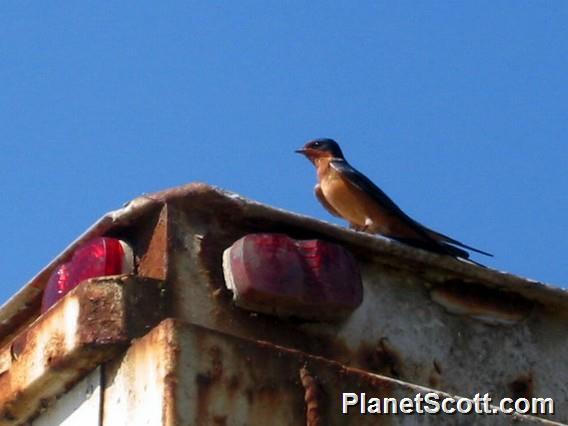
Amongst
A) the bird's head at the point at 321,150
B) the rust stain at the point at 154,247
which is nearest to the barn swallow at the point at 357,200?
the bird's head at the point at 321,150

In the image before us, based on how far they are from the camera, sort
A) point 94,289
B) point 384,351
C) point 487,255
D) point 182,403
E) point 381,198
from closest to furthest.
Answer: point 182,403, point 94,289, point 384,351, point 487,255, point 381,198

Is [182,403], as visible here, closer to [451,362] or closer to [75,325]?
[75,325]

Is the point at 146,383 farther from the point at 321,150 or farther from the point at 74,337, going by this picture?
the point at 321,150

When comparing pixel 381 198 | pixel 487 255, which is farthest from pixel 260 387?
pixel 381 198

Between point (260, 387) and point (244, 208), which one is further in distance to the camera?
point (244, 208)

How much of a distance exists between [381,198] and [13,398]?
2.93 m

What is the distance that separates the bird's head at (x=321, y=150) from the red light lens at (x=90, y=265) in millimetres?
4099

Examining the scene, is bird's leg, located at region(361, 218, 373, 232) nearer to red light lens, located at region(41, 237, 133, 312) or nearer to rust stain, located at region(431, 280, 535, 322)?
rust stain, located at region(431, 280, 535, 322)

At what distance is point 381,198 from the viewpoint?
6230 millimetres

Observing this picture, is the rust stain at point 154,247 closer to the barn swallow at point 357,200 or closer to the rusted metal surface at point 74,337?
the rusted metal surface at point 74,337

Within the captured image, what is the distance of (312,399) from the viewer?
128 inches

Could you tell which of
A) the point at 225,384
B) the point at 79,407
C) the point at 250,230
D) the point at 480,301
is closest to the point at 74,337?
the point at 79,407

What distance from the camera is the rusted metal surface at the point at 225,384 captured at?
3.08m

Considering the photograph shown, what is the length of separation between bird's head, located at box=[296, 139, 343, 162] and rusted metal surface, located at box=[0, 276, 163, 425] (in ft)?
13.8
